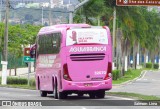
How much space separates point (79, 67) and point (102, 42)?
160 cm

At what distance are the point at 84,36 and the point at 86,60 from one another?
1.11 metres

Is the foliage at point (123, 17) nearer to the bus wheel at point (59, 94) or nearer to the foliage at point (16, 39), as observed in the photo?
the bus wheel at point (59, 94)

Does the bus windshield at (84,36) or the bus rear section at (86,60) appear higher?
the bus windshield at (84,36)

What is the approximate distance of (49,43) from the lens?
114 feet

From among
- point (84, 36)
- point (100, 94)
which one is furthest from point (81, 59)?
point (100, 94)

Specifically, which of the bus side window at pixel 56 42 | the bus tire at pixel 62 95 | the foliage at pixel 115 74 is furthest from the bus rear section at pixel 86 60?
the foliage at pixel 115 74

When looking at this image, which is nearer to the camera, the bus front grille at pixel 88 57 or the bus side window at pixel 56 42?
the bus front grille at pixel 88 57

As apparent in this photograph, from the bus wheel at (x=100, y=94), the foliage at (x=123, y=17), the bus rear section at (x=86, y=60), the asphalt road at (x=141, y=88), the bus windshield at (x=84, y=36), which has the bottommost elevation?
the asphalt road at (x=141, y=88)

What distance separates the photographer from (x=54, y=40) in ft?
111

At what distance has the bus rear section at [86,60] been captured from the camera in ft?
106

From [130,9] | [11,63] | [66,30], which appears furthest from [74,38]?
[11,63]

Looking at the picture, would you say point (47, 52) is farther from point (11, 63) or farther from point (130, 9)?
point (11, 63)

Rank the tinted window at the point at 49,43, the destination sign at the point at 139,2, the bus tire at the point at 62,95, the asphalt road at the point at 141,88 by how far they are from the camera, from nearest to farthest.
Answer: the tinted window at the point at 49,43 < the bus tire at the point at 62,95 < the destination sign at the point at 139,2 < the asphalt road at the point at 141,88

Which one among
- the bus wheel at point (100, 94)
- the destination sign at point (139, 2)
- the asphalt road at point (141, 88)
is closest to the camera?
the bus wheel at point (100, 94)
